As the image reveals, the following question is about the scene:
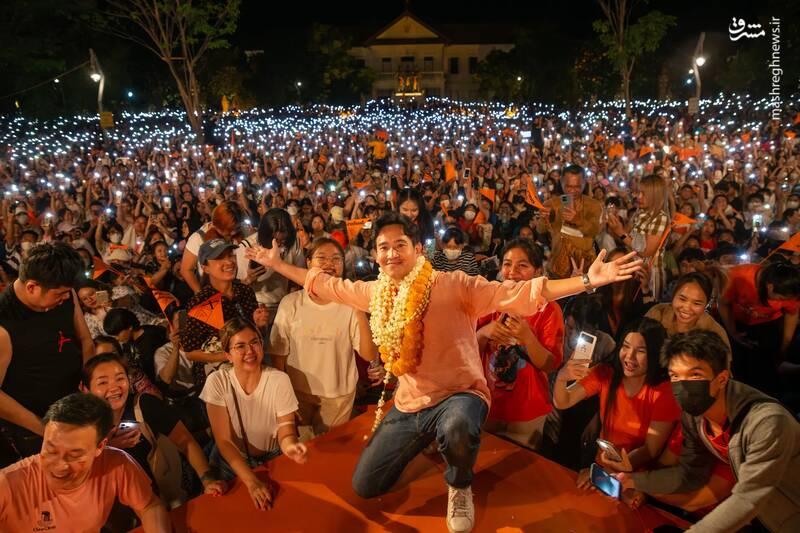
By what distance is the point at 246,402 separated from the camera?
3439 millimetres

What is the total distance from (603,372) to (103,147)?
18160 millimetres

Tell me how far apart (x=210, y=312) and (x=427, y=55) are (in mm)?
76956

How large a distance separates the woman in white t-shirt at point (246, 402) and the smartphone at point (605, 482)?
167 cm

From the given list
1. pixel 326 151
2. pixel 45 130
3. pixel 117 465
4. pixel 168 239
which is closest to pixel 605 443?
pixel 117 465

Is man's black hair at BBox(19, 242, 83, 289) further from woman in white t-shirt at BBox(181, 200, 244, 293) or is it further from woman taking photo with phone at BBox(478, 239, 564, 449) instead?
woman taking photo with phone at BBox(478, 239, 564, 449)

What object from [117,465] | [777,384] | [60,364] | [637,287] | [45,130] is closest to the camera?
[117,465]

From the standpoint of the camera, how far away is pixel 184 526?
289cm

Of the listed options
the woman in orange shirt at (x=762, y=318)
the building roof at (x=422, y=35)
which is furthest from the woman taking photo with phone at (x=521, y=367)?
the building roof at (x=422, y=35)

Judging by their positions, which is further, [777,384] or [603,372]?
[777,384]

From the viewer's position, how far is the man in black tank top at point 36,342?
10.0ft

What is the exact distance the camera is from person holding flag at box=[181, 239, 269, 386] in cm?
395

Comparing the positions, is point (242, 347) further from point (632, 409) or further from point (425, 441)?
point (632, 409)

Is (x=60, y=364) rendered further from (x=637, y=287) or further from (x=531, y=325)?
(x=637, y=287)

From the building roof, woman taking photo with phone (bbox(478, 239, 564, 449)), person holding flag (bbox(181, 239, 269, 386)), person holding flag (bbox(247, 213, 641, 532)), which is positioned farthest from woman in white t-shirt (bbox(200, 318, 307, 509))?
the building roof
